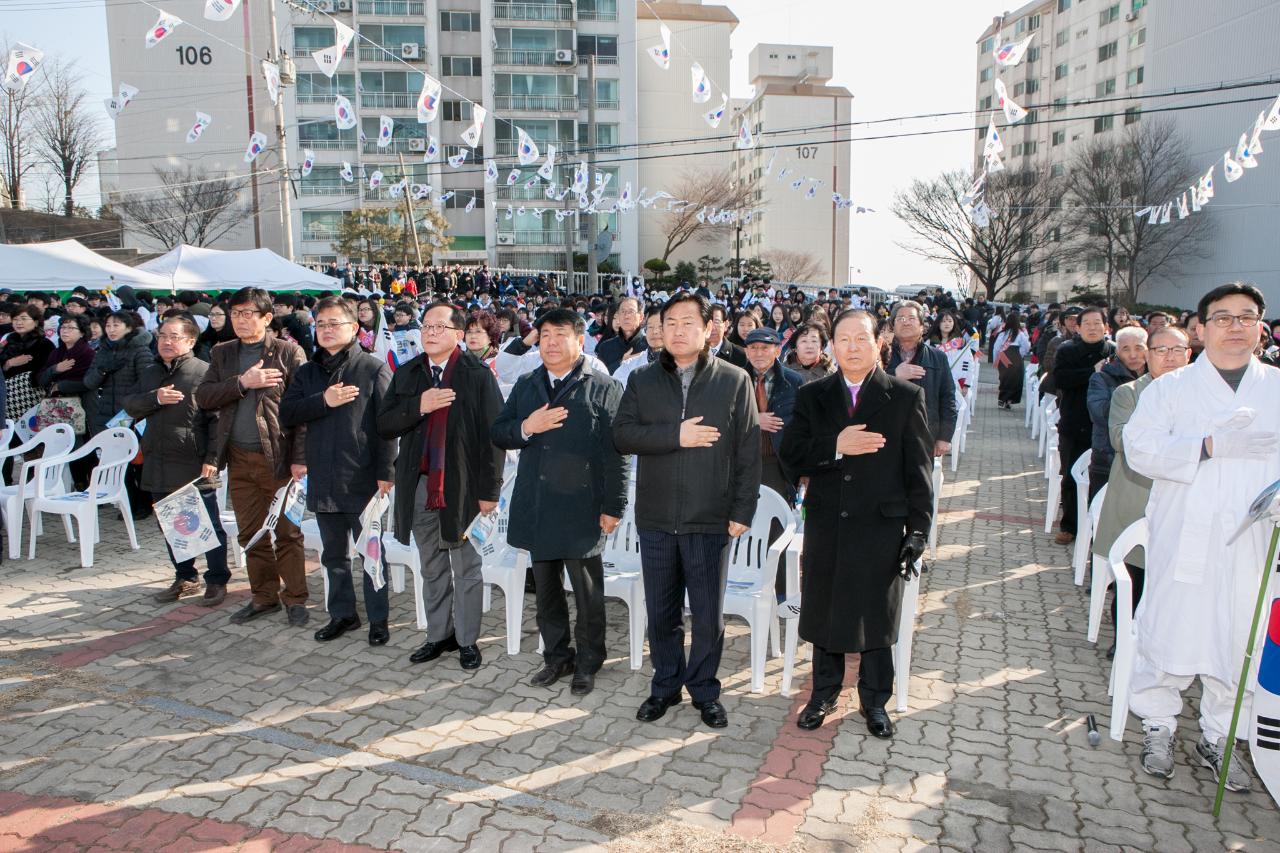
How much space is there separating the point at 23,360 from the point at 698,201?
1594 inches

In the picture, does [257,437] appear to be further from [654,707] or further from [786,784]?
[786,784]

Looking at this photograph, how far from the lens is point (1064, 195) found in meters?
41.6

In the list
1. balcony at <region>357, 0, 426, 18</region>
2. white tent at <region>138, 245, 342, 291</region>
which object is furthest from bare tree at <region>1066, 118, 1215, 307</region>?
balcony at <region>357, 0, 426, 18</region>

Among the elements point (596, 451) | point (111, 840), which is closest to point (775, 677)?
point (596, 451)

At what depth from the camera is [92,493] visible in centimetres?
630

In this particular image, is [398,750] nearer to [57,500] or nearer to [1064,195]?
[57,500]

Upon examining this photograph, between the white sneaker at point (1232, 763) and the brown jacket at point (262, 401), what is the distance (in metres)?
4.46

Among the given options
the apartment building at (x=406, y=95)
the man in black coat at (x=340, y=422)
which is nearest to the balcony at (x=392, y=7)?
the apartment building at (x=406, y=95)

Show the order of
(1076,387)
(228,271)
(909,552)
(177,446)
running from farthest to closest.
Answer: (228,271) < (1076,387) < (177,446) < (909,552)

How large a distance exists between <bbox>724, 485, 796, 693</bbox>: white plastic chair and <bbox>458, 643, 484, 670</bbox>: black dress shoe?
1.28m

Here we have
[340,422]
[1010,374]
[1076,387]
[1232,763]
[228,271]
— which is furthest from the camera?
[1010,374]

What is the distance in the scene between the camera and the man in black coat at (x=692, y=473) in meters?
3.82

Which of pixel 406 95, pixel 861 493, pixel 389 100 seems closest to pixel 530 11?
pixel 406 95

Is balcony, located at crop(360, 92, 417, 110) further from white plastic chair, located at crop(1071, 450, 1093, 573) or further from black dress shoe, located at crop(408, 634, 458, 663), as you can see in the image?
black dress shoe, located at crop(408, 634, 458, 663)
